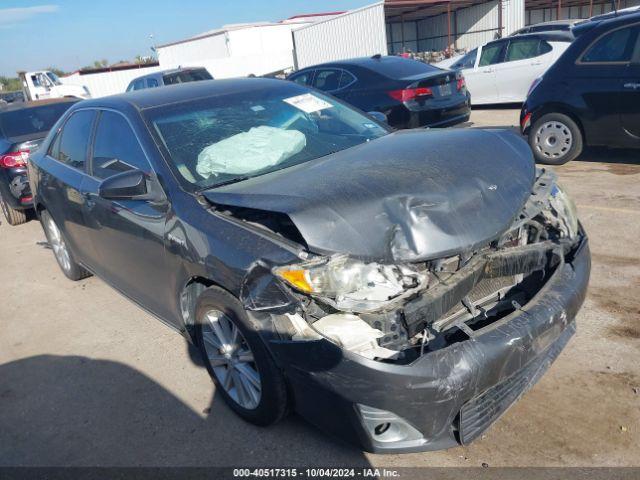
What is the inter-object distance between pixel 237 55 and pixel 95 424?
3560 centimetres

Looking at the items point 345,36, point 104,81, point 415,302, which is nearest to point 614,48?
point 415,302

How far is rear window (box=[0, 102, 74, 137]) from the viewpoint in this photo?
7.98m

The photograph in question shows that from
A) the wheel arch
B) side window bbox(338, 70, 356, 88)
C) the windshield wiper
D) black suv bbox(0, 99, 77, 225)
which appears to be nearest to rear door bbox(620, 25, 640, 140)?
the wheel arch

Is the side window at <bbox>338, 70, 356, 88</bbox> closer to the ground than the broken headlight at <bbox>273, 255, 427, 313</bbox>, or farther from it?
farther from it

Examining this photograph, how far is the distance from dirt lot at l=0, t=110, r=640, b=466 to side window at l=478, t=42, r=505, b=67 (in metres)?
7.32

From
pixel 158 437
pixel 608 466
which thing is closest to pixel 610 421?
pixel 608 466

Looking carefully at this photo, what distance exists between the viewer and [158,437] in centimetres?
303

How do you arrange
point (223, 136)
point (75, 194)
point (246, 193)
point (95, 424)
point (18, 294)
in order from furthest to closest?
point (18, 294) < point (75, 194) < point (223, 136) < point (95, 424) < point (246, 193)

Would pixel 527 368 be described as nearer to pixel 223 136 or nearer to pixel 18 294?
pixel 223 136

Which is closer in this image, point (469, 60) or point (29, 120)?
point (29, 120)

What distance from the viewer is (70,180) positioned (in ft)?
14.1

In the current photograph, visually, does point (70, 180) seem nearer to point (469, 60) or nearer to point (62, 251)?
point (62, 251)

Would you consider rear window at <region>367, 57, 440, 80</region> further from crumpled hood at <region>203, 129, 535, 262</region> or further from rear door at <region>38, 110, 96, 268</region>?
crumpled hood at <region>203, 129, 535, 262</region>

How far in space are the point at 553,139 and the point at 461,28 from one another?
28.0 meters
